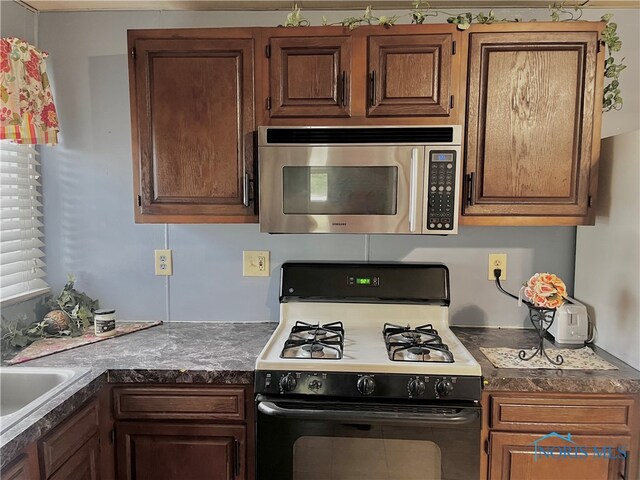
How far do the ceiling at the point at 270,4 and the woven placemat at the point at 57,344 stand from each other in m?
1.41

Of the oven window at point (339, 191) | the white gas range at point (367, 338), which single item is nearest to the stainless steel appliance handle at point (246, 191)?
the oven window at point (339, 191)

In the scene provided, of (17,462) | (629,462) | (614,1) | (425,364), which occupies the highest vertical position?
(614,1)

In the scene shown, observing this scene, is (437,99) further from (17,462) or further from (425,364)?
(17,462)

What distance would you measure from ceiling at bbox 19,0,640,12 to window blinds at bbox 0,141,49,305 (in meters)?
0.64

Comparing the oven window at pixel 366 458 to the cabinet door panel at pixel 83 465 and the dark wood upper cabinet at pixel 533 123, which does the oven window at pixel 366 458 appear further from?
the dark wood upper cabinet at pixel 533 123

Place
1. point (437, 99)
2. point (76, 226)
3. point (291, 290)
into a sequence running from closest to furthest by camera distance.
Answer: point (437, 99)
point (291, 290)
point (76, 226)

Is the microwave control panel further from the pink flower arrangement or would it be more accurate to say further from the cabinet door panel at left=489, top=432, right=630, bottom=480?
the cabinet door panel at left=489, top=432, right=630, bottom=480

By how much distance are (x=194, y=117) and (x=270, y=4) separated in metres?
0.65

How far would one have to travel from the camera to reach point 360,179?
5.37ft

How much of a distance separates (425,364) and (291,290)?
2.23ft

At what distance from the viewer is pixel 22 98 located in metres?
1.80

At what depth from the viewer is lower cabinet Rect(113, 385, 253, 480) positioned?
152 centimetres

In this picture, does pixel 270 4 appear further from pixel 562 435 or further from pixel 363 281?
pixel 562 435

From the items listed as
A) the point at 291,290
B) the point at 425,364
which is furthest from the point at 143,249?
the point at 425,364
